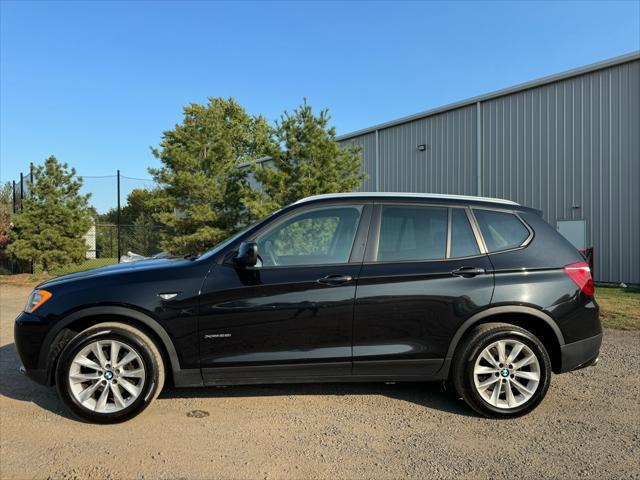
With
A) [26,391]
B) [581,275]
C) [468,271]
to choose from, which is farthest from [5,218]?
[581,275]

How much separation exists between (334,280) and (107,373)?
190cm

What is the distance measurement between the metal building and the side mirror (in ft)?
39.4

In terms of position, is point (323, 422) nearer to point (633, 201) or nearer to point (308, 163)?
point (308, 163)

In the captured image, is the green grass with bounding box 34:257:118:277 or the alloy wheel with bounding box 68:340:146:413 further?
the green grass with bounding box 34:257:118:277

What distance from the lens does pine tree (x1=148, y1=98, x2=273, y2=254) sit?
13914 millimetres

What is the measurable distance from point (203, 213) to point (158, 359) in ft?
35.6

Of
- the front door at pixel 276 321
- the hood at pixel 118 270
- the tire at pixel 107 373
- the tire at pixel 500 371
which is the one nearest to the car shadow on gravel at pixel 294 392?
the tire at pixel 500 371

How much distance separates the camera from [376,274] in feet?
11.8

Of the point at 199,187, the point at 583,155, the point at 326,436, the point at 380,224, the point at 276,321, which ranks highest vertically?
the point at 583,155

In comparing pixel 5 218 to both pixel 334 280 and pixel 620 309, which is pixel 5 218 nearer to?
pixel 334 280

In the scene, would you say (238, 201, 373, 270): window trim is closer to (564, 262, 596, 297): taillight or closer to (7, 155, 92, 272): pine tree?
(564, 262, 596, 297): taillight

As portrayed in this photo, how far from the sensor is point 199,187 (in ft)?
45.9

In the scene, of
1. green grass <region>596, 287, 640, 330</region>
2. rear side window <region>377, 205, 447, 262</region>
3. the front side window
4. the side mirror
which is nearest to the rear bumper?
rear side window <region>377, 205, 447, 262</region>

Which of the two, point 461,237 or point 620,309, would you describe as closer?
point 461,237
